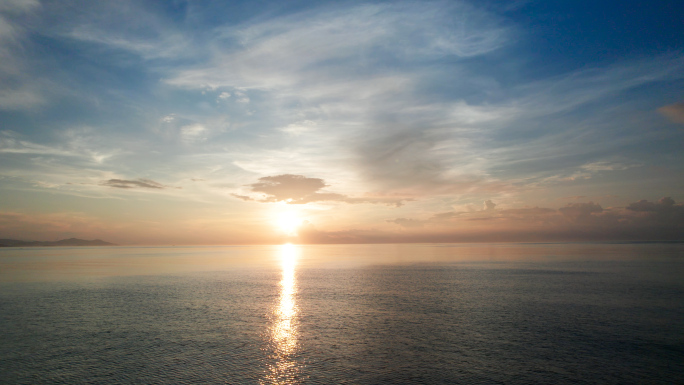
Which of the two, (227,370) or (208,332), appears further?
(208,332)

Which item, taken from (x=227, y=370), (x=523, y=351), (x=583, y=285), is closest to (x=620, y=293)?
(x=583, y=285)

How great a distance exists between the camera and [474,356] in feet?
63.6

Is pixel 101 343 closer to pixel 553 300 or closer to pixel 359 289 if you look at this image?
pixel 359 289

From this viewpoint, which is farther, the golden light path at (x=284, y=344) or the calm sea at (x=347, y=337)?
the calm sea at (x=347, y=337)

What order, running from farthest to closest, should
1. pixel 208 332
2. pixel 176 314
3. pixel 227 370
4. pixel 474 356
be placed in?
pixel 176 314 → pixel 208 332 → pixel 474 356 → pixel 227 370

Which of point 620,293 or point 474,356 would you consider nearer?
point 474,356

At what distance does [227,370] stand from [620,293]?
41686mm

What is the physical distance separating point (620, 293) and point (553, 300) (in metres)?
9.68

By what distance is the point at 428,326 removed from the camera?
84.1ft

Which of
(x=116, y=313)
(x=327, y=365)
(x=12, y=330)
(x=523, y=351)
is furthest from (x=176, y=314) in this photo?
(x=523, y=351)

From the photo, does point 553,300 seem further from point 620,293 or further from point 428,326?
point 428,326

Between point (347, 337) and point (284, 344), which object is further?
point (347, 337)

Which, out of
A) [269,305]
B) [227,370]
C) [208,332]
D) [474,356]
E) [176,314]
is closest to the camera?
[227,370]

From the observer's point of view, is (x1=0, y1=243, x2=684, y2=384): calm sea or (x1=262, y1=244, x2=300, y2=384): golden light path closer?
(x1=262, y1=244, x2=300, y2=384): golden light path
